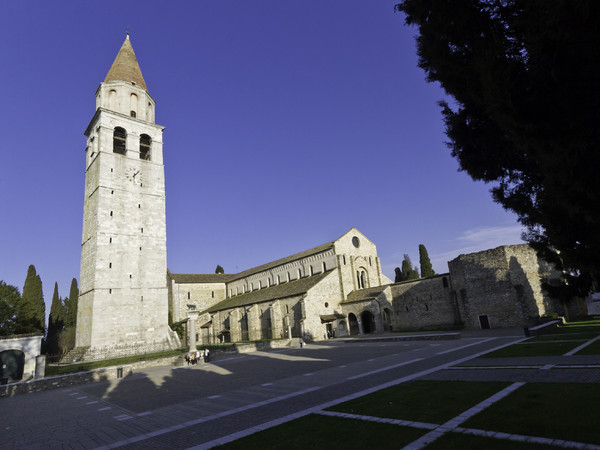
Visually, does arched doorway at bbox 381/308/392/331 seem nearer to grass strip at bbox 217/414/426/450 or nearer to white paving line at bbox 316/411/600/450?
white paving line at bbox 316/411/600/450

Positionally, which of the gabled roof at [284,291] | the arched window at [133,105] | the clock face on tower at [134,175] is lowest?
the gabled roof at [284,291]

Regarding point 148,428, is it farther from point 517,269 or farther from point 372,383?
point 517,269

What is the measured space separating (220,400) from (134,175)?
30.8m

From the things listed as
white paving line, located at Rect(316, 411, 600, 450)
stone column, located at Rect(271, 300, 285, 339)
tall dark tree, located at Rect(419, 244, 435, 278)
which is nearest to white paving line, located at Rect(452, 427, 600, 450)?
white paving line, located at Rect(316, 411, 600, 450)

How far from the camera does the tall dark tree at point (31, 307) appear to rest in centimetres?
3677

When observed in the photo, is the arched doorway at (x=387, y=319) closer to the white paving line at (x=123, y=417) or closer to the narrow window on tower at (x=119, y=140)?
the white paving line at (x=123, y=417)

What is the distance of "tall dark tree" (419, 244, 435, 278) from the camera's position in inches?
2056

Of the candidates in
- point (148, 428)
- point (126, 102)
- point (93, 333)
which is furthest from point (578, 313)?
point (126, 102)

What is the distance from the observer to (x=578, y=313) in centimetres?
2783

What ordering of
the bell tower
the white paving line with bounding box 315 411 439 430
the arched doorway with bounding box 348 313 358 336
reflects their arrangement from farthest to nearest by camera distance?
the arched doorway with bounding box 348 313 358 336 < the bell tower < the white paving line with bounding box 315 411 439 430

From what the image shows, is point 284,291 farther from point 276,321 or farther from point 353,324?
point 353,324

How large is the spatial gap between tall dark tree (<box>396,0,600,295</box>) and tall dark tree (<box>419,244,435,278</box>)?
1852 inches

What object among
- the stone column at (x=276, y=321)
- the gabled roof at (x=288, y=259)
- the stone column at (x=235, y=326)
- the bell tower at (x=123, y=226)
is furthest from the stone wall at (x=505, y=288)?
the bell tower at (x=123, y=226)

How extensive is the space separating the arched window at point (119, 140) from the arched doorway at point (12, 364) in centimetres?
2068
